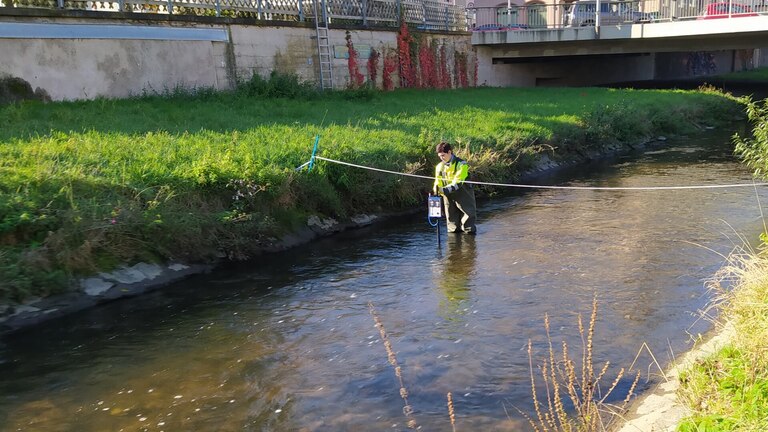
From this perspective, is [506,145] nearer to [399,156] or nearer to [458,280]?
[399,156]

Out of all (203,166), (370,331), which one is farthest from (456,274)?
(203,166)

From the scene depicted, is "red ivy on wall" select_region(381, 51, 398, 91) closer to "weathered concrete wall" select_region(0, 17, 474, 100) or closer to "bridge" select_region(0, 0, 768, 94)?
"bridge" select_region(0, 0, 768, 94)

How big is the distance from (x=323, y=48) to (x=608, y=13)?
1529 centimetres

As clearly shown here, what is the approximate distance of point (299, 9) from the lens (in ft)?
75.9

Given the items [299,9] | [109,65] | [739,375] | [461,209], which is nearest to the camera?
[739,375]

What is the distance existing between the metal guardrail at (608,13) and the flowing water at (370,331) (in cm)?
1869

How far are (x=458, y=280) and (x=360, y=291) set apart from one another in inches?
53.0

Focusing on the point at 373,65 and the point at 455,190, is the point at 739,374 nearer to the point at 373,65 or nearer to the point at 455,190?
the point at 455,190

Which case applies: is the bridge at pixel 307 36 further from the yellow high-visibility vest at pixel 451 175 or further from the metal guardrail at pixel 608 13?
the yellow high-visibility vest at pixel 451 175

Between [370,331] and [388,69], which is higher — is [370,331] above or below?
below

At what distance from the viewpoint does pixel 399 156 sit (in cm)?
1388

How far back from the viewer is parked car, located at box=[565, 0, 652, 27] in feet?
101

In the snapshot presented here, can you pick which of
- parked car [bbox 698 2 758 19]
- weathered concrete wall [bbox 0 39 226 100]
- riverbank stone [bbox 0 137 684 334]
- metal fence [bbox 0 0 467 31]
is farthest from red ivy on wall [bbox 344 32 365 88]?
parked car [bbox 698 2 758 19]

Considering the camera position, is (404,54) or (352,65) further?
(404,54)
